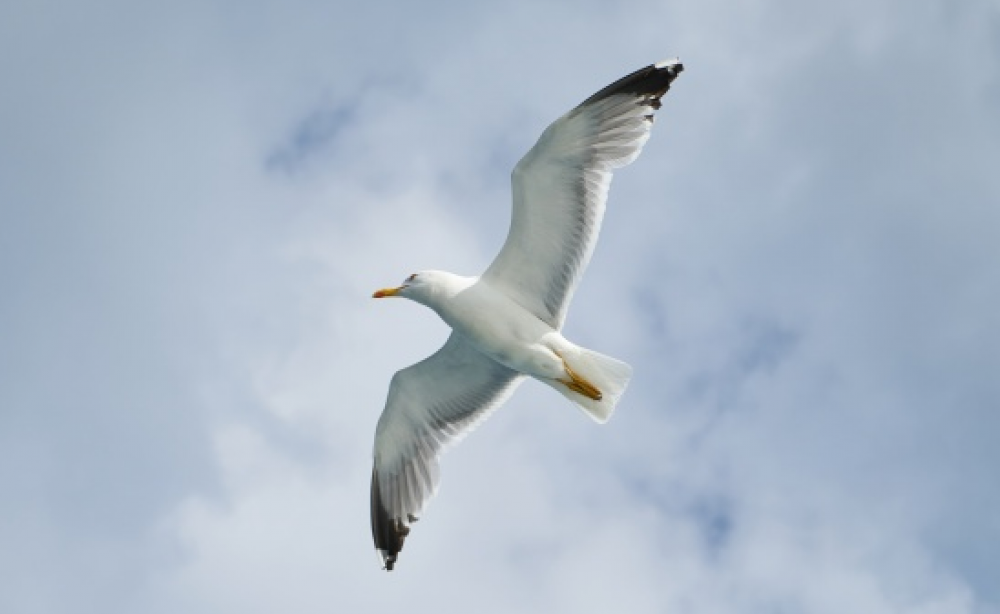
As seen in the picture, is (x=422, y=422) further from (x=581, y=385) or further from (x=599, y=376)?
(x=599, y=376)

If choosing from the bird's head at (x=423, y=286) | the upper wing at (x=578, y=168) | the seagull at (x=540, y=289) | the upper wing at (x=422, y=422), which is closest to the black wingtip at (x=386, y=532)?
the upper wing at (x=422, y=422)

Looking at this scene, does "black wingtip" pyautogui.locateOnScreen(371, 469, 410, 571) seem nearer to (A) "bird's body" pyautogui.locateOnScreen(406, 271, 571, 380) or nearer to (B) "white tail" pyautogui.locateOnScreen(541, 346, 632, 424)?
(A) "bird's body" pyautogui.locateOnScreen(406, 271, 571, 380)

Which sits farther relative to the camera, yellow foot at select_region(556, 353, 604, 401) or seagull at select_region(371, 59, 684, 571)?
yellow foot at select_region(556, 353, 604, 401)

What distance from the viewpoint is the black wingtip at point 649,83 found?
1463cm

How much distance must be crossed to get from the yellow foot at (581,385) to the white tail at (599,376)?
0.03 m

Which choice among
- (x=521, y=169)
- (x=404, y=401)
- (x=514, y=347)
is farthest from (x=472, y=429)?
(x=521, y=169)

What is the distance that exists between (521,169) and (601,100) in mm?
984

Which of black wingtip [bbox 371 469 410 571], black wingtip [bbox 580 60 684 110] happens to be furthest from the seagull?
black wingtip [bbox 371 469 410 571]

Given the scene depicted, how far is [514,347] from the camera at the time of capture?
15.1m

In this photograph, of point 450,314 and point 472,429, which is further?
point 472,429

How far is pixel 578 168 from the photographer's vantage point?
14.7 m

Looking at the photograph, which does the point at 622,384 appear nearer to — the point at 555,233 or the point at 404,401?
the point at 555,233

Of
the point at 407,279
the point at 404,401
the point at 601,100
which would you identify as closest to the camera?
the point at 601,100

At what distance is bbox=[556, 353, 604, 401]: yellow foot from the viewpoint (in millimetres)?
15062
